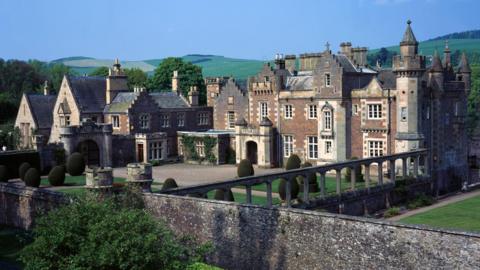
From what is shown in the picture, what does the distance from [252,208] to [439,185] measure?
2478 cm

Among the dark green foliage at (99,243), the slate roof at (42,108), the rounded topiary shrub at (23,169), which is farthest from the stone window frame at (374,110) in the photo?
the dark green foliage at (99,243)

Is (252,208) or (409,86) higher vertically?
(409,86)

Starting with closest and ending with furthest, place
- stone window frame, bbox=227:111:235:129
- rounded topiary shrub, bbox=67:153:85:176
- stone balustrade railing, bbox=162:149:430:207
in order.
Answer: stone balustrade railing, bbox=162:149:430:207
rounded topiary shrub, bbox=67:153:85:176
stone window frame, bbox=227:111:235:129

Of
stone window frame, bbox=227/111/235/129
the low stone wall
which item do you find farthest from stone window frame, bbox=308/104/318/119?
the low stone wall

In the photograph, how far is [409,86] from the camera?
37594 mm

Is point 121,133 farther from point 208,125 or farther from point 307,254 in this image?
point 307,254

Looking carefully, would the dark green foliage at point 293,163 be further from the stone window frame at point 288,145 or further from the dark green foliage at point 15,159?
the dark green foliage at point 15,159

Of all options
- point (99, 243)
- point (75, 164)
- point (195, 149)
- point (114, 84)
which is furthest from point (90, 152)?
point (99, 243)

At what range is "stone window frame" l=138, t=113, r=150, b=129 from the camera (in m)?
50.0

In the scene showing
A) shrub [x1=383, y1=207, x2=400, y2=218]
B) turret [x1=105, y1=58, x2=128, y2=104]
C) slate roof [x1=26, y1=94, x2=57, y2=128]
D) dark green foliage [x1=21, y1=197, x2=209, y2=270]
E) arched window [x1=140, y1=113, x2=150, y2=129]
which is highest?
turret [x1=105, y1=58, x2=128, y2=104]

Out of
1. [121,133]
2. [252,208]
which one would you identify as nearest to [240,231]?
[252,208]

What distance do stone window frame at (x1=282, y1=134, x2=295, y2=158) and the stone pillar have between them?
963 inches

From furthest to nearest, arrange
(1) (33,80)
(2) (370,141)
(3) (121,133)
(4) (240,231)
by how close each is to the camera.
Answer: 1. (1) (33,80)
2. (3) (121,133)
3. (2) (370,141)
4. (4) (240,231)

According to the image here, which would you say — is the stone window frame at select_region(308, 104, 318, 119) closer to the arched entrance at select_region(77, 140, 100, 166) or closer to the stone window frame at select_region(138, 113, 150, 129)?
the stone window frame at select_region(138, 113, 150, 129)
